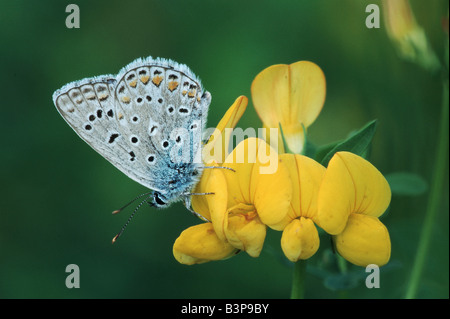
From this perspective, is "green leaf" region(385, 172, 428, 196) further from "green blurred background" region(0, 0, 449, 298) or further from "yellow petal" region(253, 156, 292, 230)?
"yellow petal" region(253, 156, 292, 230)

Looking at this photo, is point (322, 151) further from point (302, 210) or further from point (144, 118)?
point (144, 118)

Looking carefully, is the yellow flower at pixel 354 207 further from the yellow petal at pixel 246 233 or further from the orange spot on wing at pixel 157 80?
the orange spot on wing at pixel 157 80

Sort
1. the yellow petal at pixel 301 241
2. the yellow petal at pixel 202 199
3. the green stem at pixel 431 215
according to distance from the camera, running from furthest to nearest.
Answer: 1. the green stem at pixel 431 215
2. the yellow petal at pixel 202 199
3. the yellow petal at pixel 301 241

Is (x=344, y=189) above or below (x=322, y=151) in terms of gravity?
below

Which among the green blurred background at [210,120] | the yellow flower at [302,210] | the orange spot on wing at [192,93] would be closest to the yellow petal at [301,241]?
the yellow flower at [302,210]

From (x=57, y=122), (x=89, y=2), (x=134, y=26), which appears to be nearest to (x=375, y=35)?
(x=134, y=26)

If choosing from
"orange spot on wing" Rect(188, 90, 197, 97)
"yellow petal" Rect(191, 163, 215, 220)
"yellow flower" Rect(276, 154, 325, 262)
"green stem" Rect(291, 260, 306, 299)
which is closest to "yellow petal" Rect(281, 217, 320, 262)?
"yellow flower" Rect(276, 154, 325, 262)

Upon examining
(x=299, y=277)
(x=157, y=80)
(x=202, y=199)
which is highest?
(x=157, y=80)

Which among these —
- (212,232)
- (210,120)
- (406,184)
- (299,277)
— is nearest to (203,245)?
(212,232)
